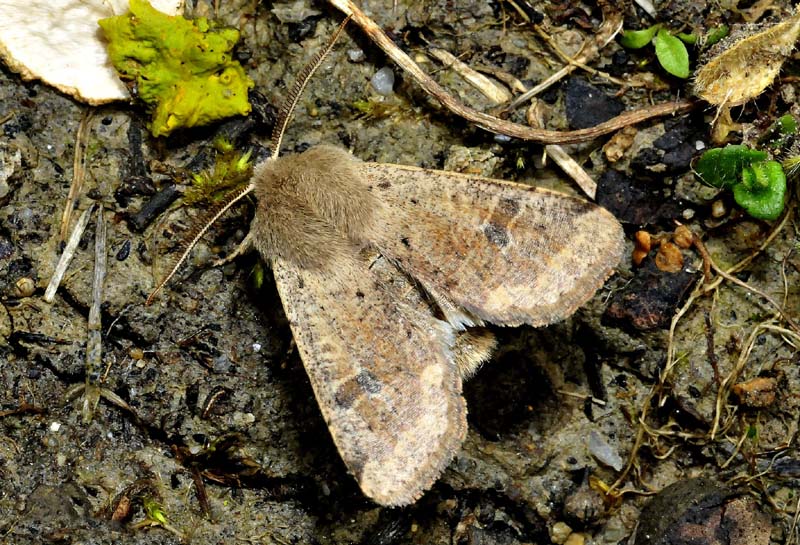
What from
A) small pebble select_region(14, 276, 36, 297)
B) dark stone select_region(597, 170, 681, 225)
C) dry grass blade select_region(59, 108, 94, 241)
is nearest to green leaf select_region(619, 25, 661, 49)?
dark stone select_region(597, 170, 681, 225)

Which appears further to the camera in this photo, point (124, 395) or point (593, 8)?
point (593, 8)

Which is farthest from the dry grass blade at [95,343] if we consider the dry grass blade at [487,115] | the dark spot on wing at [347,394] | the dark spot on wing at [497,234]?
the dark spot on wing at [497,234]

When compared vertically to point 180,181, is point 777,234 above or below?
below

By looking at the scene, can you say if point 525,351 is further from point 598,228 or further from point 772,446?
point 772,446

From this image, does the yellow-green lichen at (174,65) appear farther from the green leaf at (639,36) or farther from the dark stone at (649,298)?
the dark stone at (649,298)

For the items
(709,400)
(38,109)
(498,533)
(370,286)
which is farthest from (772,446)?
(38,109)

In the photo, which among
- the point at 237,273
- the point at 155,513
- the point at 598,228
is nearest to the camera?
the point at 598,228
